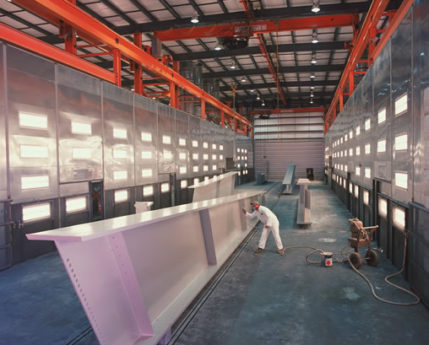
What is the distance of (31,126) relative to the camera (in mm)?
7422

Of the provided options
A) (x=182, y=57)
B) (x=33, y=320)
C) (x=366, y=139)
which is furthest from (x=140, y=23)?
(x=33, y=320)

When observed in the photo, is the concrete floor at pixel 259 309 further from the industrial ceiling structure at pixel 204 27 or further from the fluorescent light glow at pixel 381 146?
the industrial ceiling structure at pixel 204 27

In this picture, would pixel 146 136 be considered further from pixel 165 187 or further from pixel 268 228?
pixel 268 228

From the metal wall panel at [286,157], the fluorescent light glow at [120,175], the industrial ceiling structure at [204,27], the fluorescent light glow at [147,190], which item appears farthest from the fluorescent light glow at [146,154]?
the metal wall panel at [286,157]

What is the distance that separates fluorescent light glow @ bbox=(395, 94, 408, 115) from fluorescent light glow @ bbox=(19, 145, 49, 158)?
8.11 meters

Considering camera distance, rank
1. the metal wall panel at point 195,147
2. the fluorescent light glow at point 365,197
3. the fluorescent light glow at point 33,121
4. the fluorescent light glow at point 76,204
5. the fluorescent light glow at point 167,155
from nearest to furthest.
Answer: the fluorescent light glow at point 33,121 < the fluorescent light glow at point 76,204 < the fluorescent light glow at point 365,197 < the fluorescent light glow at point 167,155 < the metal wall panel at point 195,147

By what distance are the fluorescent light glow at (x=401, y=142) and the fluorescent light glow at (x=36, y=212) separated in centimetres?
827

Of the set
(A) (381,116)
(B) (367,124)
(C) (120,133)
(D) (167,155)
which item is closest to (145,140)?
(C) (120,133)

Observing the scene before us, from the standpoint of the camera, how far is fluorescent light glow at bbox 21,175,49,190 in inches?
287

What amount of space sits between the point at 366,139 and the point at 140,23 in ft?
33.1

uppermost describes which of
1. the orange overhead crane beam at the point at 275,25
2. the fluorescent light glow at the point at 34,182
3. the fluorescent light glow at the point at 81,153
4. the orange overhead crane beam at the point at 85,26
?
the orange overhead crane beam at the point at 275,25

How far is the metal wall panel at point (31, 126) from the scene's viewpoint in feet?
22.9

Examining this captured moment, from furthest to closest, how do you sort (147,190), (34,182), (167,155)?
(167,155) → (147,190) → (34,182)

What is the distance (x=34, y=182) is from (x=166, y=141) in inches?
308
